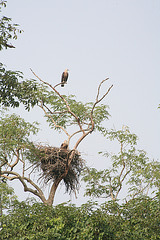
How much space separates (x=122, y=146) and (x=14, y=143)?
5.23 m

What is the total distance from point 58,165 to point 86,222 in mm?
3867

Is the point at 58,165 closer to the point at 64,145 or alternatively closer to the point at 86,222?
the point at 64,145

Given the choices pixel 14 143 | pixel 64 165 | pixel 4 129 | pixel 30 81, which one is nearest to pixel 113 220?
pixel 64 165

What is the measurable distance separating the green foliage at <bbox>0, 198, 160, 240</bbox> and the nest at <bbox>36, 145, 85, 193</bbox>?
9.86 feet

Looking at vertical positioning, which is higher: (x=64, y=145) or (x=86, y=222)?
(x=64, y=145)

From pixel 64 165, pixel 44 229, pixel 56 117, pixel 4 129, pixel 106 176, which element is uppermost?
pixel 56 117

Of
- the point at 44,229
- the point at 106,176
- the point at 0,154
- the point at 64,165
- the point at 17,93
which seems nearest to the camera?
the point at 44,229

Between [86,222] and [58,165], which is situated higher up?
[58,165]

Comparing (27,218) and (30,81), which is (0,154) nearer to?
(30,81)

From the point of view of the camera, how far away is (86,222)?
6820mm

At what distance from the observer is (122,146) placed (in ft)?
46.4

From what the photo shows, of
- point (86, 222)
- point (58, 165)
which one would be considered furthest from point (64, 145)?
point (86, 222)

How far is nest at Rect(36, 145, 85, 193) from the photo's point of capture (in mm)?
10385

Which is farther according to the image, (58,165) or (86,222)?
(58,165)
